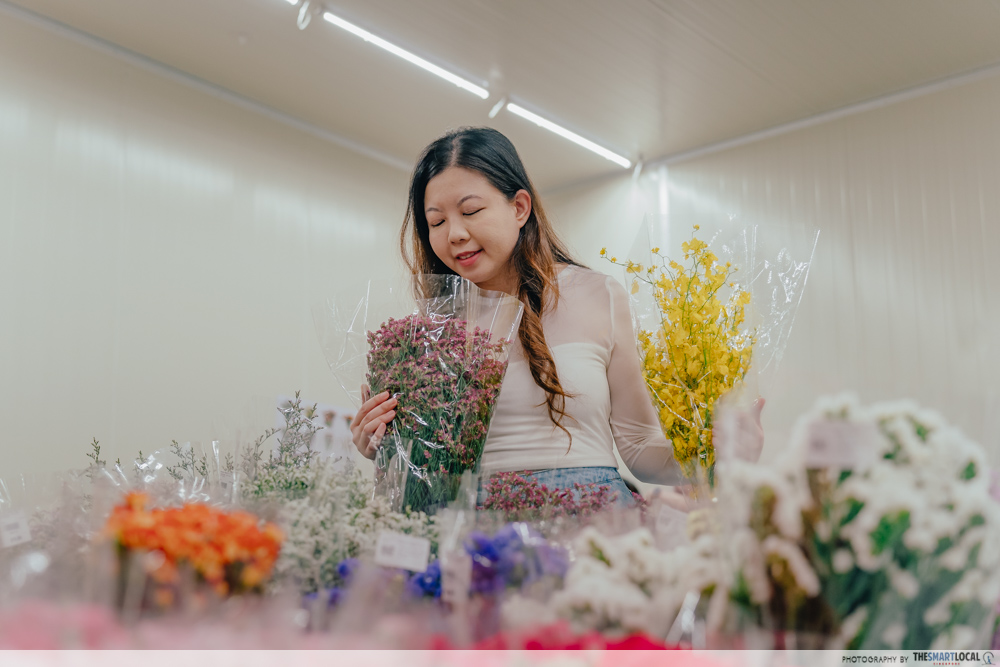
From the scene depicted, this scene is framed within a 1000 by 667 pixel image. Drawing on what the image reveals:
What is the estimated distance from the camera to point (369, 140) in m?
5.22

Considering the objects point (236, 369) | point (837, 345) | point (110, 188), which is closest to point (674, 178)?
point (837, 345)

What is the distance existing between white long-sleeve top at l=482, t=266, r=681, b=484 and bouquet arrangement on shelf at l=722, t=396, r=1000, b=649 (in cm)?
83

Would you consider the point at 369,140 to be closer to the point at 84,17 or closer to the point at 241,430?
the point at 84,17

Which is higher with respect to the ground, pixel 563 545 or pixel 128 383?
pixel 128 383

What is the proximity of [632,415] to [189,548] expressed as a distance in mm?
1070

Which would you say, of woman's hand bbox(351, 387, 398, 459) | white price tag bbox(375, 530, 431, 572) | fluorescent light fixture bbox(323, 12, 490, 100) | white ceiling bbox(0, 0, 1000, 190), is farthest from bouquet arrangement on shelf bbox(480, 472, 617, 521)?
fluorescent light fixture bbox(323, 12, 490, 100)

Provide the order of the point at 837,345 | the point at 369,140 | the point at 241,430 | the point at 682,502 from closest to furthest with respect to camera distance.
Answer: the point at 682,502 < the point at 241,430 < the point at 837,345 < the point at 369,140

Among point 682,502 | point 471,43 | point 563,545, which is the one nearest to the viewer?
point 563,545

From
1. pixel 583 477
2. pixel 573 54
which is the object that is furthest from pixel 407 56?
pixel 583 477

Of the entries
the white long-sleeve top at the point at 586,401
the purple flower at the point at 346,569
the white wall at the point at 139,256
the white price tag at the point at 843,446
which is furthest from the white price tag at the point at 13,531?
the white wall at the point at 139,256

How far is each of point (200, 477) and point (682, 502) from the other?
78cm

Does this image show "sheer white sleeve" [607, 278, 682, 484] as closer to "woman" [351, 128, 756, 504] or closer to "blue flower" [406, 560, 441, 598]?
"woman" [351, 128, 756, 504]

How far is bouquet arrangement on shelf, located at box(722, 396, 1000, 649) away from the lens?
21.1 inches

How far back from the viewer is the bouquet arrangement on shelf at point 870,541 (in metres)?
0.54
